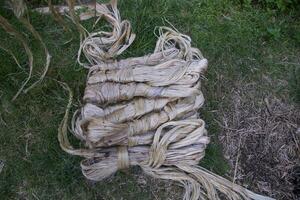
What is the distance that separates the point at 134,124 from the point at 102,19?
830 mm

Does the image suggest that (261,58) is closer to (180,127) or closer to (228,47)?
(228,47)

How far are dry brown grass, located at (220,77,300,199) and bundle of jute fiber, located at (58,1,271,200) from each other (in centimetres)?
12

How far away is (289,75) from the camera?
9.45ft

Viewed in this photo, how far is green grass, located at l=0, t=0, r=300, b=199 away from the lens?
2.50 metres

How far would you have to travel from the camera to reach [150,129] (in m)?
2.46

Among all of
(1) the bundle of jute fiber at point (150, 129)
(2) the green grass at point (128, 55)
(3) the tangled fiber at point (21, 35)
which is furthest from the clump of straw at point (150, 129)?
(3) the tangled fiber at point (21, 35)

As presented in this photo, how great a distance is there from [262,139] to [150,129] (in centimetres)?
61

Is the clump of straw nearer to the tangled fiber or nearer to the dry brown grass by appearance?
the dry brown grass

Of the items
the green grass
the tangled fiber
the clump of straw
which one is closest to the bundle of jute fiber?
the clump of straw

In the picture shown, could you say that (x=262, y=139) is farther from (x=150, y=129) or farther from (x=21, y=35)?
(x=21, y=35)

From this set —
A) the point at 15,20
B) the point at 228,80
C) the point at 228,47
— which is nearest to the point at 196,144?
the point at 228,80

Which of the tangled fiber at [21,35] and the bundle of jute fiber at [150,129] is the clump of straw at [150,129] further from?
the tangled fiber at [21,35]

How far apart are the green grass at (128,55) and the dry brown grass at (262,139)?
0.19 feet

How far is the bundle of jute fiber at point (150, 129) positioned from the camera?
2.44 metres
